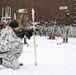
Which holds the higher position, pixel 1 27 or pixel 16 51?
pixel 1 27

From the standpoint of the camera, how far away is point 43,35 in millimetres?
21094

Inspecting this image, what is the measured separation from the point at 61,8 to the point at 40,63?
1407cm

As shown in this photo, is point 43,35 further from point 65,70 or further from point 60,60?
point 65,70

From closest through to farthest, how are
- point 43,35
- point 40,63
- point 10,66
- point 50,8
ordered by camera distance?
point 10,66
point 40,63
point 43,35
point 50,8

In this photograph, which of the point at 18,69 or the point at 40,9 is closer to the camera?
the point at 18,69

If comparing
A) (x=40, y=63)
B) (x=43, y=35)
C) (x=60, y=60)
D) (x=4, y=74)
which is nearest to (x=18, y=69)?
(x=4, y=74)

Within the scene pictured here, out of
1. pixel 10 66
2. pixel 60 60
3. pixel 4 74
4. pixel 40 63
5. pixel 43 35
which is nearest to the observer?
pixel 4 74

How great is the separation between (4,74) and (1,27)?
123cm

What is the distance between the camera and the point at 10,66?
719 cm

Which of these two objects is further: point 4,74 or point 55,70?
point 55,70

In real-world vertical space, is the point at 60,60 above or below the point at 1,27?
below

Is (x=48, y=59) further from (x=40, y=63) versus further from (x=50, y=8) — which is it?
(x=50, y=8)

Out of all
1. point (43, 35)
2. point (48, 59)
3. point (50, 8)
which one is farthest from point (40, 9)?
point (48, 59)

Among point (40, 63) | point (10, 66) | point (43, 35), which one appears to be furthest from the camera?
point (43, 35)
